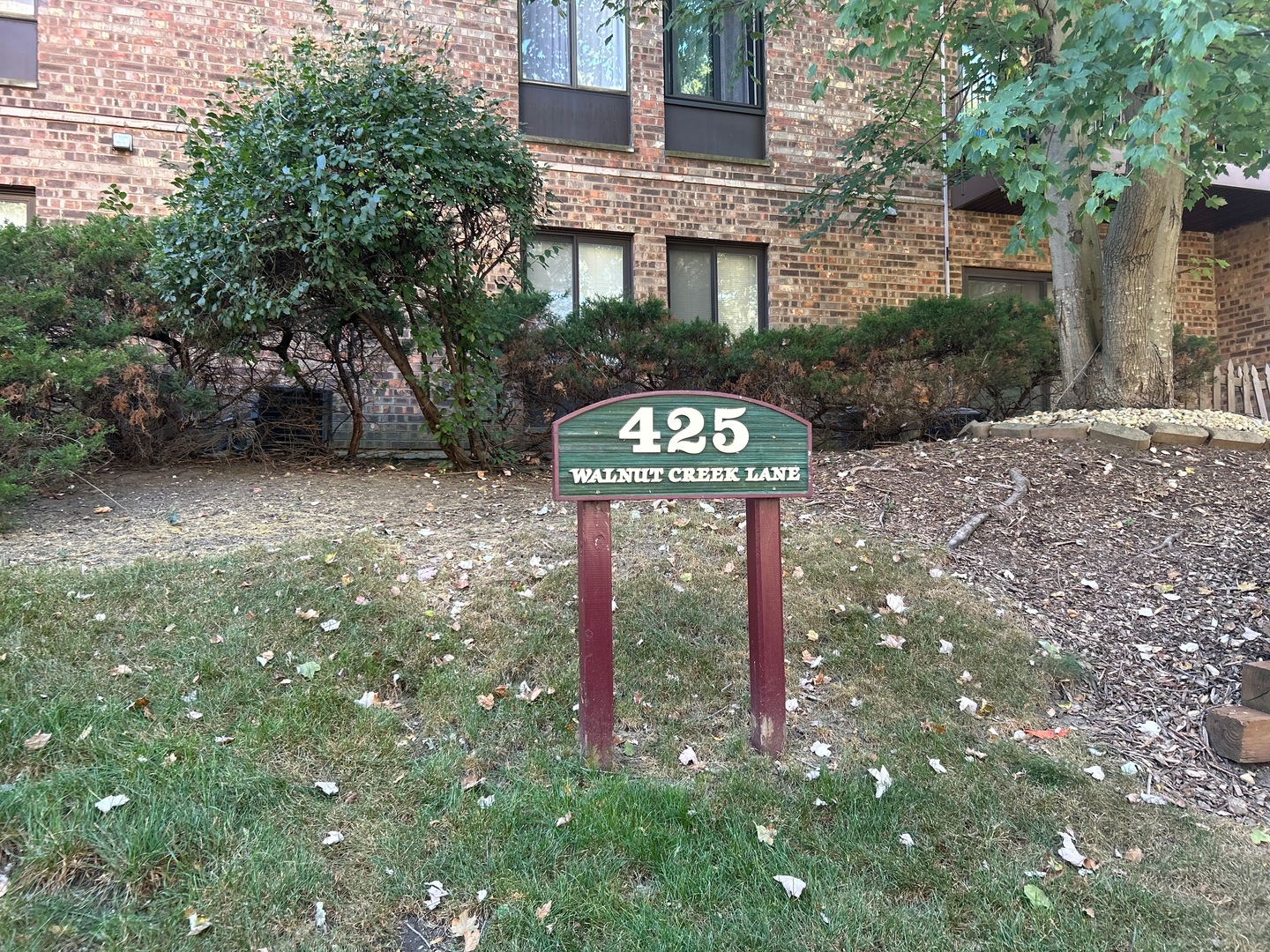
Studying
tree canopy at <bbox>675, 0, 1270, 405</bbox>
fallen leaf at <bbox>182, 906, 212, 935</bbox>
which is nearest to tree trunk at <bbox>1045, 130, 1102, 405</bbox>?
tree canopy at <bbox>675, 0, 1270, 405</bbox>

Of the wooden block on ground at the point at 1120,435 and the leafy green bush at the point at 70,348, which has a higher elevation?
the leafy green bush at the point at 70,348

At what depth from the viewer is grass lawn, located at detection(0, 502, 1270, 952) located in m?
2.44

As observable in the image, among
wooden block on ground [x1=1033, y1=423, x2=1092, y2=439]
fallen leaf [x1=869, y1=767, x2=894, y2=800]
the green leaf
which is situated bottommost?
the green leaf

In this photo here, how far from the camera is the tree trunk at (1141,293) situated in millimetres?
6934

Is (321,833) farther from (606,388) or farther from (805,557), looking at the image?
(606,388)

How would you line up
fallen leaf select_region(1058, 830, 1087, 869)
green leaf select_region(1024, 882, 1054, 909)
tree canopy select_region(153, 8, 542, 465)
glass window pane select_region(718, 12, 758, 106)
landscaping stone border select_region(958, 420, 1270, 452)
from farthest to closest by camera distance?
glass window pane select_region(718, 12, 758, 106)
landscaping stone border select_region(958, 420, 1270, 452)
tree canopy select_region(153, 8, 542, 465)
fallen leaf select_region(1058, 830, 1087, 869)
green leaf select_region(1024, 882, 1054, 909)

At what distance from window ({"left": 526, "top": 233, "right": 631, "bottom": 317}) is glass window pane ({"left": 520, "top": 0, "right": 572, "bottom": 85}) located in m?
1.97

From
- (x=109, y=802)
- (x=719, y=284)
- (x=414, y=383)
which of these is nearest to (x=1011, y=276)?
(x=719, y=284)

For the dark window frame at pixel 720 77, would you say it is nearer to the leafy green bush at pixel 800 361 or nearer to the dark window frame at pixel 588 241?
the dark window frame at pixel 588 241

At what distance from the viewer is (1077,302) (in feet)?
24.9

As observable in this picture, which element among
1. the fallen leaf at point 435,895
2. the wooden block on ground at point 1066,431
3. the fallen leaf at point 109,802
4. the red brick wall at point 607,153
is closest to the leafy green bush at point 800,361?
the wooden block on ground at point 1066,431

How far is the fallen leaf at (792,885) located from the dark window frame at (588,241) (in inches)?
323

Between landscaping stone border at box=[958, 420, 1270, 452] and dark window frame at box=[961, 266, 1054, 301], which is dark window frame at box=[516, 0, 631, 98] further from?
landscaping stone border at box=[958, 420, 1270, 452]

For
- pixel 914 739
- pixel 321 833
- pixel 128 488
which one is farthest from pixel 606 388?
pixel 321 833
